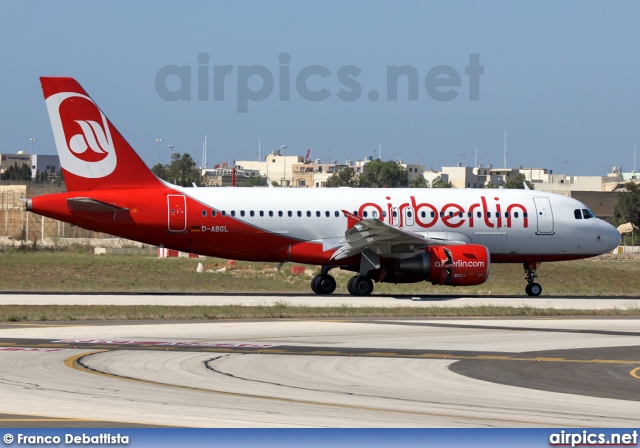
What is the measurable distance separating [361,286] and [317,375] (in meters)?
20.7

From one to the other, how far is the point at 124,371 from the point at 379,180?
11855 cm

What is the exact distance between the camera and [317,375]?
1745cm

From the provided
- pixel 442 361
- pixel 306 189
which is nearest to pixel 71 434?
pixel 442 361

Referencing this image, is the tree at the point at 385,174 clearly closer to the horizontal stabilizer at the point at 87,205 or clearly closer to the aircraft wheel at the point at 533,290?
the aircraft wheel at the point at 533,290

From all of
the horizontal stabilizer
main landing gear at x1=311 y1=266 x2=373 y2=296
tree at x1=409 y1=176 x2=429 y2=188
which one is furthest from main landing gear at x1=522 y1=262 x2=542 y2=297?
tree at x1=409 y1=176 x2=429 y2=188

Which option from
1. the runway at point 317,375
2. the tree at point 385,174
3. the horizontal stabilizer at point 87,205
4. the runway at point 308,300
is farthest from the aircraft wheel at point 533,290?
the tree at point 385,174

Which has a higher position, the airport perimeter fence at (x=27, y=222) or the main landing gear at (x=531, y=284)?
the airport perimeter fence at (x=27, y=222)

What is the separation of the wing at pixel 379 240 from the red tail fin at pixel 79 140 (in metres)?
8.27

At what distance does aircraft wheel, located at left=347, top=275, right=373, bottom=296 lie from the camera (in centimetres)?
3809

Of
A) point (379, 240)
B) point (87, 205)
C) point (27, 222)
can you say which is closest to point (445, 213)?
point (379, 240)

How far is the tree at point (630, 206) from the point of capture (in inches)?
4434

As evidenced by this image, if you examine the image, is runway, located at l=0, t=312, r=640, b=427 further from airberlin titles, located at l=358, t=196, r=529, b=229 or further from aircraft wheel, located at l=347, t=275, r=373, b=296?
airberlin titles, located at l=358, t=196, r=529, b=229

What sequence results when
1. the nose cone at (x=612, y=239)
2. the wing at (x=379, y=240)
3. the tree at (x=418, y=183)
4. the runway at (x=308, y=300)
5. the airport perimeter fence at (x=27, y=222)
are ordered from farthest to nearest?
the tree at (x=418, y=183), the airport perimeter fence at (x=27, y=222), the nose cone at (x=612, y=239), the wing at (x=379, y=240), the runway at (x=308, y=300)

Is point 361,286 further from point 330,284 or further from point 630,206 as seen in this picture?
point 630,206
